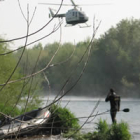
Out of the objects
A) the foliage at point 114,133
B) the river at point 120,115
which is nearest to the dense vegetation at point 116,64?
the river at point 120,115

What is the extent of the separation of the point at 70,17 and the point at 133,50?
16.5m

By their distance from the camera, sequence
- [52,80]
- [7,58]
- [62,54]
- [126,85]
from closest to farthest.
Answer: [7,58] → [126,85] → [62,54] → [52,80]

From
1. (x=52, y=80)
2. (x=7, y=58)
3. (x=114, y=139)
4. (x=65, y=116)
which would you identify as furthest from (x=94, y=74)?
(x=114, y=139)

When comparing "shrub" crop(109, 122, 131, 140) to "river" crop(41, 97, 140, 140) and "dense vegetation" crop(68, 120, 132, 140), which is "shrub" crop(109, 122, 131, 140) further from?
"river" crop(41, 97, 140, 140)

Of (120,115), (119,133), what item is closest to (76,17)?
(120,115)

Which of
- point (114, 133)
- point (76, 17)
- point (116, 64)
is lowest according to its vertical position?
Answer: point (114, 133)

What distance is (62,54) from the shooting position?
85.1 meters

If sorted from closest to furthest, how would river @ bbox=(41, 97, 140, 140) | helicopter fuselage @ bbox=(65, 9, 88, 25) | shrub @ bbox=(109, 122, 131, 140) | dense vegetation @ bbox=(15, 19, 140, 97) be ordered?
1. shrub @ bbox=(109, 122, 131, 140)
2. river @ bbox=(41, 97, 140, 140)
3. helicopter fuselage @ bbox=(65, 9, 88, 25)
4. dense vegetation @ bbox=(15, 19, 140, 97)

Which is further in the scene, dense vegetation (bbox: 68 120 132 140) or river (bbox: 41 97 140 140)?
river (bbox: 41 97 140 140)

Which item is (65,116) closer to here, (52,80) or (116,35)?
(116,35)

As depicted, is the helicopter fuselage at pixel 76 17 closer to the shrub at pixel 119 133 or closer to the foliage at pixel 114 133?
the foliage at pixel 114 133

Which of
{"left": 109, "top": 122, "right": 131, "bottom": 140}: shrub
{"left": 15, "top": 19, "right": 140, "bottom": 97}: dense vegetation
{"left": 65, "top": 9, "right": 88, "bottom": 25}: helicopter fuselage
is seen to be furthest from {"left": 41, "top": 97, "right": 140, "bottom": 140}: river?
{"left": 15, "top": 19, "right": 140, "bottom": 97}: dense vegetation

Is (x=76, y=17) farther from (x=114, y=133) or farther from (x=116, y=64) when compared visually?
(x=114, y=133)

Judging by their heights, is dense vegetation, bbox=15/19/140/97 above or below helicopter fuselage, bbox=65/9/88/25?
below
